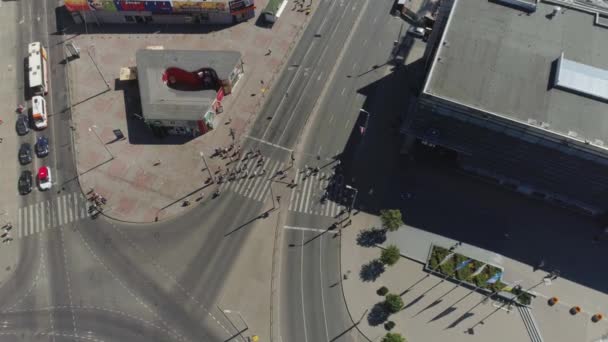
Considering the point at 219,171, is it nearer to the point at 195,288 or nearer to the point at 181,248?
the point at 181,248

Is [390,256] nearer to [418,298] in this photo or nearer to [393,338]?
[418,298]

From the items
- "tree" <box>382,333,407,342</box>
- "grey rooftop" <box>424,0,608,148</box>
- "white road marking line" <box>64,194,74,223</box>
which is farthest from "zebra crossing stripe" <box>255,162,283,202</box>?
"white road marking line" <box>64,194,74,223</box>

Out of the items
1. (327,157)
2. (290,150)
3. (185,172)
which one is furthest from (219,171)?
(327,157)

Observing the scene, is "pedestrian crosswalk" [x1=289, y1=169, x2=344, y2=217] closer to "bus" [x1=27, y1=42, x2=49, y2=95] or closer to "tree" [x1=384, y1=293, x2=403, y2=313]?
"tree" [x1=384, y1=293, x2=403, y2=313]

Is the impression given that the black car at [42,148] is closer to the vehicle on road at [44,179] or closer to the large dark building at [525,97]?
the vehicle on road at [44,179]

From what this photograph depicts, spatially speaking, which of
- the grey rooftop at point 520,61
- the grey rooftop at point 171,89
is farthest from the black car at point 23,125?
the grey rooftop at point 520,61

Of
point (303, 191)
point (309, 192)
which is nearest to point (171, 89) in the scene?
point (303, 191)
